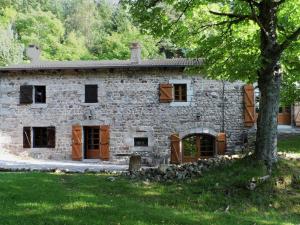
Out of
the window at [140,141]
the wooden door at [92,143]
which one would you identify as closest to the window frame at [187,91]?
the window at [140,141]

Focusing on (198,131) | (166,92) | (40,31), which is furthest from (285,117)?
(40,31)

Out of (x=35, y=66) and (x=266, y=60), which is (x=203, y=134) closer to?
(x=35, y=66)

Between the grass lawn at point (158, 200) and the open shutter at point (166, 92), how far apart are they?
9603mm

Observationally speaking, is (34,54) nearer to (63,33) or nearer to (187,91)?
(187,91)

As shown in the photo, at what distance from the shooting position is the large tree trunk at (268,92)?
954cm

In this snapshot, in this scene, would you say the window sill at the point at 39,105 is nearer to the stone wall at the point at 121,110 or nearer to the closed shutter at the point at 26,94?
the stone wall at the point at 121,110

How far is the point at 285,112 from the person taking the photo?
82.1 feet

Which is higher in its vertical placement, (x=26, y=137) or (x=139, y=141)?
(x=26, y=137)

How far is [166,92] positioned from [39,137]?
282 inches

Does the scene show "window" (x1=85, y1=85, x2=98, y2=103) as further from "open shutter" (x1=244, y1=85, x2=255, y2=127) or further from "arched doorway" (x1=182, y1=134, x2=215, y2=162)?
"open shutter" (x1=244, y1=85, x2=255, y2=127)

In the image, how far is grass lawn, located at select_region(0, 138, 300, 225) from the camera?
6.79 meters

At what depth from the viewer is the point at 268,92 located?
963 cm

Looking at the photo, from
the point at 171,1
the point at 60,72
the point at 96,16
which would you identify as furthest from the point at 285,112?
the point at 96,16

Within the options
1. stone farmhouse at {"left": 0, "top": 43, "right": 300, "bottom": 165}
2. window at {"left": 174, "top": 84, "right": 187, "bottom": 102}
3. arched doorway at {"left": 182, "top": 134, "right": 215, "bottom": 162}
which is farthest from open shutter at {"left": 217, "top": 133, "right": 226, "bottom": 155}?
window at {"left": 174, "top": 84, "right": 187, "bottom": 102}
